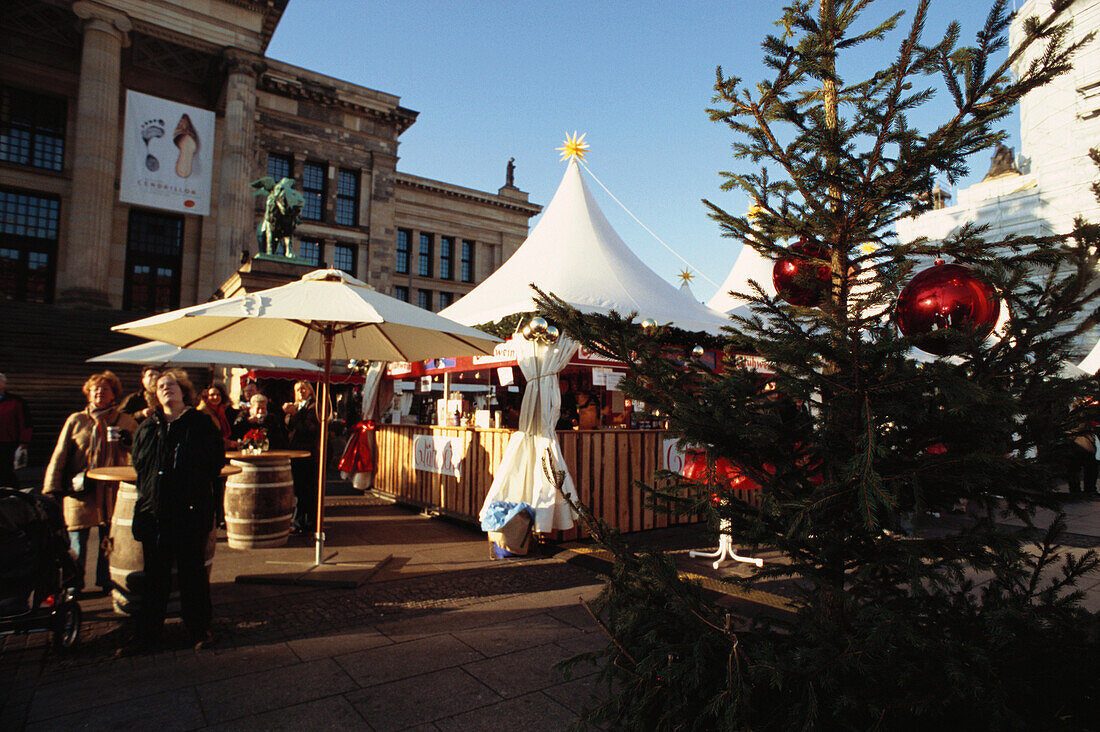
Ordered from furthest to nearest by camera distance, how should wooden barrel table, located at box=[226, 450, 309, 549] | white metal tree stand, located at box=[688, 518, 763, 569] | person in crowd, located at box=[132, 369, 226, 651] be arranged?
1. wooden barrel table, located at box=[226, 450, 309, 549]
2. white metal tree stand, located at box=[688, 518, 763, 569]
3. person in crowd, located at box=[132, 369, 226, 651]

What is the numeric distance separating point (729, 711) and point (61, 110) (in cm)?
3312

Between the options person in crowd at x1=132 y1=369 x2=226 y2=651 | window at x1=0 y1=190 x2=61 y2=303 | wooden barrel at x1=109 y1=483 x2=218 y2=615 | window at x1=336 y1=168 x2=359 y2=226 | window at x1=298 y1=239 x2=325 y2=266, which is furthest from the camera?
window at x1=336 y1=168 x2=359 y2=226

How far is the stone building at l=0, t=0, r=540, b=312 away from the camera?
846 inches

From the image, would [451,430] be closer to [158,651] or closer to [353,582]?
[353,582]

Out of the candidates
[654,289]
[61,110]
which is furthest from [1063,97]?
[61,110]

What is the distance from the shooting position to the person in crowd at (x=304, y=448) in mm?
8305

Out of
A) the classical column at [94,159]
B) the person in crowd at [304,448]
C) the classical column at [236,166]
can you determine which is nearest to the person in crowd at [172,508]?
the person in crowd at [304,448]

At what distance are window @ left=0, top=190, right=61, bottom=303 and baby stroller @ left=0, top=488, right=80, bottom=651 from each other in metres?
26.4

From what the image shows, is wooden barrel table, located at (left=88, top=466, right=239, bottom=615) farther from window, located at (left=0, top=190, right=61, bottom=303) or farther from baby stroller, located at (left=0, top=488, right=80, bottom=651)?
window, located at (left=0, top=190, right=61, bottom=303)

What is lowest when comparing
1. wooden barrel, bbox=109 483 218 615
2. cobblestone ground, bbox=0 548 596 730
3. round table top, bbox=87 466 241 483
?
cobblestone ground, bbox=0 548 596 730

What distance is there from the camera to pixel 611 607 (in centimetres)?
231

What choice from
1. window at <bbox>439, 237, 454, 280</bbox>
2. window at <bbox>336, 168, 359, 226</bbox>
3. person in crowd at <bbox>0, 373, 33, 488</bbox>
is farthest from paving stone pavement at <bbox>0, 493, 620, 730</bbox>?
window at <bbox>439, 237, 454, 280</bbox>

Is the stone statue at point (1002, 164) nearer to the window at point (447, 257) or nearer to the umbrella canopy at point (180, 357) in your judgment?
the window at point (447, 257)

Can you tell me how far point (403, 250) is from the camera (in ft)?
132
